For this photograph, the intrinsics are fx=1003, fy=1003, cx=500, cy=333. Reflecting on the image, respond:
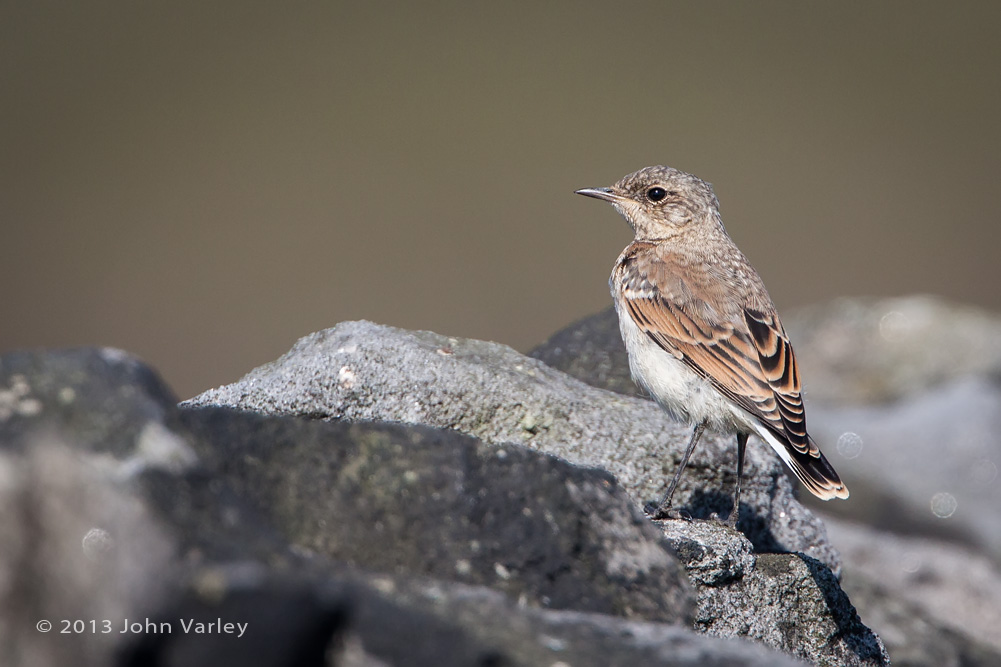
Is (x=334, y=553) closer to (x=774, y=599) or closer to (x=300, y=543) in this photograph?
(x=300, y=543)

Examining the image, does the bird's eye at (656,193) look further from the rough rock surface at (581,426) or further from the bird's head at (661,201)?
the rough rock surface at (581,426)

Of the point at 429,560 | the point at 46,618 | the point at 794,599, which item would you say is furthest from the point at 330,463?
the point at 794,599

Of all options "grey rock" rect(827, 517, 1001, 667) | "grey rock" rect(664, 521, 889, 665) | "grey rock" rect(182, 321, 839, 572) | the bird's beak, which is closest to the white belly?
"grey rock" rect(182, 321, 839, 572)

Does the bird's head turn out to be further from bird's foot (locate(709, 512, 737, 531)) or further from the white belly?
bird's foot (locate(709, 512, 737, 531))

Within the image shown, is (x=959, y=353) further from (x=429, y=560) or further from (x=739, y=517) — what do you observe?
(x=429, y=560)

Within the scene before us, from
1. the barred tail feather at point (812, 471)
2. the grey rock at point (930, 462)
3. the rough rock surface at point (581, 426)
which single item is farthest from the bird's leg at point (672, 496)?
the grey rock at point (930, 462)

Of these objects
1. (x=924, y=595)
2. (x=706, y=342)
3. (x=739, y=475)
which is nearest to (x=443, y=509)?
(x=739, y=475)
